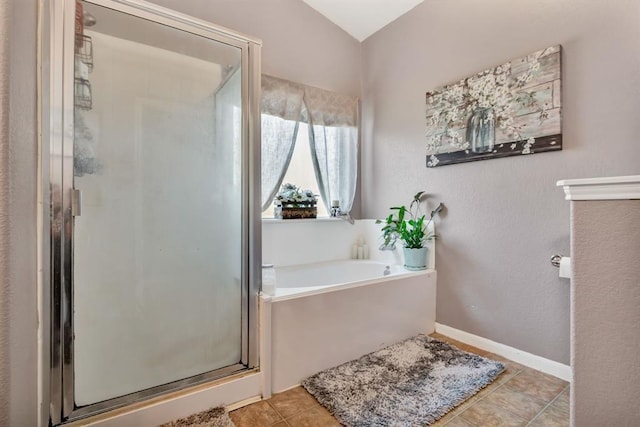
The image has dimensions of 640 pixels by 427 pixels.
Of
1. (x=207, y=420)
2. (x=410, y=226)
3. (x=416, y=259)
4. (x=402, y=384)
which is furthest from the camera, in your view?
(x=410, y=226)

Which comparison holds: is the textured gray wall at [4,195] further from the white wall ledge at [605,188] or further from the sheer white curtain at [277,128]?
the sheer white curtain at [277,128]

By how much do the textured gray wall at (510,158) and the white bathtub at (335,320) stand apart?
12.1 inches

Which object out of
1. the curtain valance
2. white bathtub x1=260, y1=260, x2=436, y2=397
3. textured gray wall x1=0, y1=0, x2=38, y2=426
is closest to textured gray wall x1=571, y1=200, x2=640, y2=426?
white bathtub x1=260, y1=260, x2=436, y2=397

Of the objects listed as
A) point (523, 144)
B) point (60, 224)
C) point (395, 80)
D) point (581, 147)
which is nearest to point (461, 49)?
point (395, 80)

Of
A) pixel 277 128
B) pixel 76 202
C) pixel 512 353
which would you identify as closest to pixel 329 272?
pixel 277 128

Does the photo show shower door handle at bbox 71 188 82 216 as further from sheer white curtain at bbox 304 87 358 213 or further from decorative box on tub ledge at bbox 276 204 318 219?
sheer white curtain at bbox 304 87 358 213

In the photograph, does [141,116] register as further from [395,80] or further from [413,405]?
[395,80]

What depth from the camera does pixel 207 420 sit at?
53.2 inches

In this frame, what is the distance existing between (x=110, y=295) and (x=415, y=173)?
2.19 m

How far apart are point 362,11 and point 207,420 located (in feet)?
10.3

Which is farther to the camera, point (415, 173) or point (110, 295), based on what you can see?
point (415, 173)

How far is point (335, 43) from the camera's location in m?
2.84

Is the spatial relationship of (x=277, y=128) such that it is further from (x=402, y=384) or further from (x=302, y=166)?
(x=402, y=384)

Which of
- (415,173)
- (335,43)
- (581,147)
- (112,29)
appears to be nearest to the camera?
(112,29)
